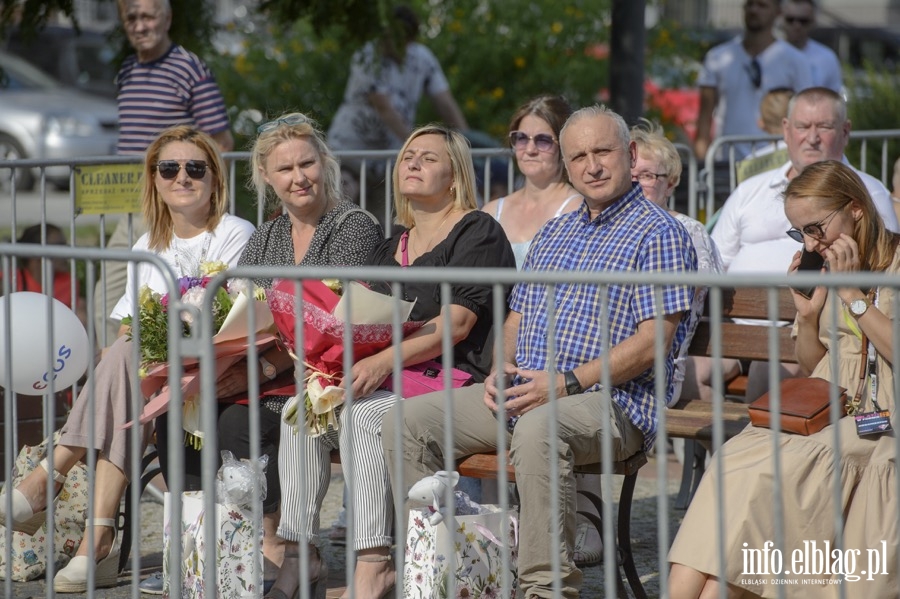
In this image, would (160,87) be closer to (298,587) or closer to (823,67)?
(298,587)

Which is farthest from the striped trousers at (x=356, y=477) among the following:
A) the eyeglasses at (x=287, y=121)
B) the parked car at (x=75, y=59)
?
the parked car at (x=75, y=59)

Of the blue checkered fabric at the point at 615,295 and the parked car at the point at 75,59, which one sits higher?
the parked car at the point at 75,59

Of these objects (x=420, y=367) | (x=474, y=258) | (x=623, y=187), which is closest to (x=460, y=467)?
(x=420, y=367)

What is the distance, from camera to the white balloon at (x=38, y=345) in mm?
4406

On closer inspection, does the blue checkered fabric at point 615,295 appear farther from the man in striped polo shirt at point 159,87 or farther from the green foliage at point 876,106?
the green foliage at point 876,106

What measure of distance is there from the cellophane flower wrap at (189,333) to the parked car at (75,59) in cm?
1591

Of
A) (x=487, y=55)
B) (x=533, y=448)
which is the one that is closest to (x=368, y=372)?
(x=533, y=448)

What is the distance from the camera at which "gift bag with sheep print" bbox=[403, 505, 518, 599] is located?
154 inches

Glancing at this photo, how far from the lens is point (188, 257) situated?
482cm

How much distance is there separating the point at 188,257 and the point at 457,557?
1.60m

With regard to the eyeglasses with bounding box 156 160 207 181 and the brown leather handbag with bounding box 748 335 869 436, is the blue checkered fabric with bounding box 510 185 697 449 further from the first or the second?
the eyeglasses with bounding box 156 160 207 181

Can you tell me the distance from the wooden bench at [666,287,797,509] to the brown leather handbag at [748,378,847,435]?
2.05 ft

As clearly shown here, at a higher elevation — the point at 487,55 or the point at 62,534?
the point at 487,55

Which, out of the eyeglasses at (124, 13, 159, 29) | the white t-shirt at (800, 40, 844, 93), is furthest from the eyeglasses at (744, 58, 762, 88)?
the eyeglasses at (124, 13, 159, 29)
